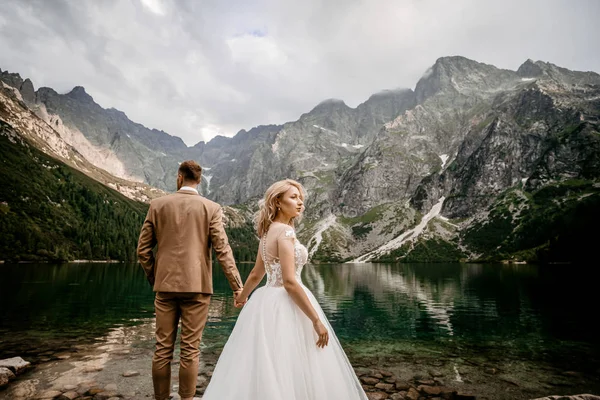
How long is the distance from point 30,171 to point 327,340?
242 m

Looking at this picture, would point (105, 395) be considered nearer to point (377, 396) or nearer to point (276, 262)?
point (276, 262)

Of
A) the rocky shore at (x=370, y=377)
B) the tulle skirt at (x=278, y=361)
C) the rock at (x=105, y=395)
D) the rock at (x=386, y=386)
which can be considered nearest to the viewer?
the tulle skirt at (x=278, y=361)

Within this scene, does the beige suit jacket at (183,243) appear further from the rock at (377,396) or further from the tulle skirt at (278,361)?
the rock at (377,396)

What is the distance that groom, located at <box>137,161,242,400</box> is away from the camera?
6.38 meters

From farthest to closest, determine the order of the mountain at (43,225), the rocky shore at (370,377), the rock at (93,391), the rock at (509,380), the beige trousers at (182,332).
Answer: the mountain at (43,225)
the rock at (509,380)
the rocky shore at (370,377)
the rock at (93,391)
the beige trousers at (182,332)

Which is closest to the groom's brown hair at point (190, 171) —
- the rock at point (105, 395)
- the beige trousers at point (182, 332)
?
the beige trousers at point (182, 332)

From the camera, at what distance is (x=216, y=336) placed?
69.1 ft

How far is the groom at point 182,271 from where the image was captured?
20.9 feet

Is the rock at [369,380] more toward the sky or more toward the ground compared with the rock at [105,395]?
more toward the ground

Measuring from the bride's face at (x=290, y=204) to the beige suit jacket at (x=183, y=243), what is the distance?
50.9 inches

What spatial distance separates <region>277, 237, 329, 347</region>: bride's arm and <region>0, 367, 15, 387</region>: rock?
10.4 m

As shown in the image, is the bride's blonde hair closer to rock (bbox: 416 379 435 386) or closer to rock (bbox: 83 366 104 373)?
rock (bbox: 416 379 435 386)

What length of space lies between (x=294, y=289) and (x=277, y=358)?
1001 mm

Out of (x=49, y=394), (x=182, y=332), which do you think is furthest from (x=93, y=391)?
(x=182, y=332)
